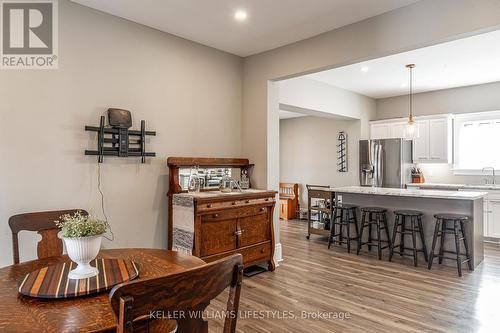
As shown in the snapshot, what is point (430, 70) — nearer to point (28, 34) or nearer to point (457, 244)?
point (457, 244)

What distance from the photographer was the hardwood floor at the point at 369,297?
2.69 m

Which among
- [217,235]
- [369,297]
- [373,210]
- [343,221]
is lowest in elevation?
[369,297]

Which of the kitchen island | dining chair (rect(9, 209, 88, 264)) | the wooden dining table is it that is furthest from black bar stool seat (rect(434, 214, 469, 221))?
dining chair (rect(9, 209, 88, 264))

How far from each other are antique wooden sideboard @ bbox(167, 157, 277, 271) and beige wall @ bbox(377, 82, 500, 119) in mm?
4715

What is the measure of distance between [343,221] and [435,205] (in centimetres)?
140

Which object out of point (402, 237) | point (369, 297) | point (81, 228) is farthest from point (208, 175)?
point (402, 237)

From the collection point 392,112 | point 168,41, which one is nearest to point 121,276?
point 168,41

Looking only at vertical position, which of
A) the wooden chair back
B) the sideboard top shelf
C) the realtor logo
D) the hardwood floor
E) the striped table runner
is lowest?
the hardwood floor

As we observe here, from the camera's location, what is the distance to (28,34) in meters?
2.96

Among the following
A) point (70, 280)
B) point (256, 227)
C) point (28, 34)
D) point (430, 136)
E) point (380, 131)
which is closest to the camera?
point (70, 280)

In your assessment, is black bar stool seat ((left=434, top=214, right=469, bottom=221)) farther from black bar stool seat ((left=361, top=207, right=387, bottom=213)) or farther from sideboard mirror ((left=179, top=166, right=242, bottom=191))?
sideboard mirror ((left=179, top=166, right=242, bottom=191))

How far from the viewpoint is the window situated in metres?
6.21

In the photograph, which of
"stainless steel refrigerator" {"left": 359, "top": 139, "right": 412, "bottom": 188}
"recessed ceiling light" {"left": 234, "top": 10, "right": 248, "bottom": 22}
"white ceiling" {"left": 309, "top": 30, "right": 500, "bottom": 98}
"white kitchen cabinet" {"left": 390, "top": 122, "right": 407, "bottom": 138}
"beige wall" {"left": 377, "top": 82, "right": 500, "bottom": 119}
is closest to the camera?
"recessed ceiling light" {"left": 234, "top": 10, "right": 248, "bottom": 22}

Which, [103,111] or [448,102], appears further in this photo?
[448,102]
